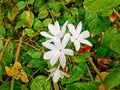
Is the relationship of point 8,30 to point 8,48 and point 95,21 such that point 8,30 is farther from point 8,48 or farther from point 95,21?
point 95,21

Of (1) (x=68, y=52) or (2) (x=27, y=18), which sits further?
(2) (x=27, y=18)

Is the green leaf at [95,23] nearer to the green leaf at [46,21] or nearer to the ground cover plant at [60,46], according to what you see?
the ground cover plant at [60,46]

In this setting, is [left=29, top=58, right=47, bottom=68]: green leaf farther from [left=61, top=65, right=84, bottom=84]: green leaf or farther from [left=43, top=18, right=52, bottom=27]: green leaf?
[left=43, top=18, right=52, bottom=27]: green leaf

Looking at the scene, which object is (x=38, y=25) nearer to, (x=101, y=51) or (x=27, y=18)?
(x=27, y=18)

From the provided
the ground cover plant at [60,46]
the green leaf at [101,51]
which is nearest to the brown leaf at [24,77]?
the ground cover plant at [60,46]

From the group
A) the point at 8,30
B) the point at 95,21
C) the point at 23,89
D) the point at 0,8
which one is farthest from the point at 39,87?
the point at 0,8

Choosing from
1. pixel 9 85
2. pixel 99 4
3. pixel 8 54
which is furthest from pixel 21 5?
pixel 99 4
